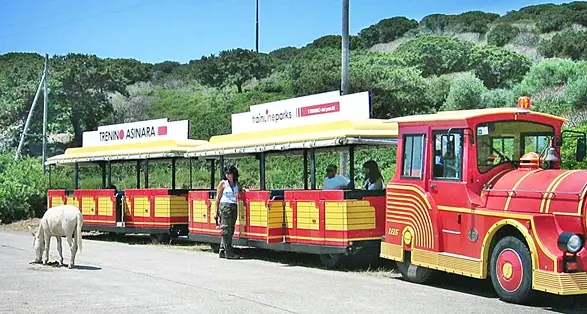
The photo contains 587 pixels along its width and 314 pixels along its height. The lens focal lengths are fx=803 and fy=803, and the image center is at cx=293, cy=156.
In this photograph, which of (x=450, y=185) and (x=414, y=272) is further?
(x=414, y=272)

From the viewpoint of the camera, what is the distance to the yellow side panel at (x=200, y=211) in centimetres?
1872

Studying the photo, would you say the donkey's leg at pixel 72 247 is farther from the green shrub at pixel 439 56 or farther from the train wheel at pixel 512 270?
the green shrub at pixel 439 56

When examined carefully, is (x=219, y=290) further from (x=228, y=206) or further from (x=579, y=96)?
(x=579, y=96)

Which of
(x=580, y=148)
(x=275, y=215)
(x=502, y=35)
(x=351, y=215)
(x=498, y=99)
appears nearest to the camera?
(x=580, y=148)

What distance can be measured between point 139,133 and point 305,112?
28.2 feet

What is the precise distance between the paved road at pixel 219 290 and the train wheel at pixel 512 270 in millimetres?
163

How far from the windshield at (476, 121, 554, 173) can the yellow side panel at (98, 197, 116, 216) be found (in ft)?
46.9

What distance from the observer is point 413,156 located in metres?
12.4

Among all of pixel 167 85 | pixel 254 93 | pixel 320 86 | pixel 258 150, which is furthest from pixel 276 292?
pixel 167 85

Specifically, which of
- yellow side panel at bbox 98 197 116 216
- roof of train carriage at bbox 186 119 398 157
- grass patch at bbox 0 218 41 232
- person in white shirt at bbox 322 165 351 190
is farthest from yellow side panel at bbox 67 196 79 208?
person in white shirt at bbox 322 165 351 190

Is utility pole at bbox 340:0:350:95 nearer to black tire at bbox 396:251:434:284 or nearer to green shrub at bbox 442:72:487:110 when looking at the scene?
black tire at bbox 396:251:434:284

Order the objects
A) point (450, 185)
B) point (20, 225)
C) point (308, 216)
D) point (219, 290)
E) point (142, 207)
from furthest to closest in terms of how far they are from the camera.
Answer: point (20, 225) → point (142, 207) → point (308, 216) → point (219, 290) → point (450, 185)

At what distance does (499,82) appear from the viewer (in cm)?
4522

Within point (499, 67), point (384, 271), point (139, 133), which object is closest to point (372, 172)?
point (384, 271)
